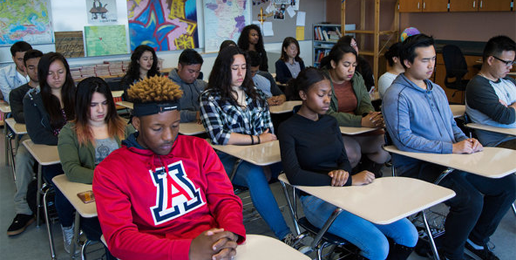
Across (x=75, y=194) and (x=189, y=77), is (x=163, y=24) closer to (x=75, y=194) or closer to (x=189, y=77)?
(x=189, y=77)

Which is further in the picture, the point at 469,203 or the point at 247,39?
the point at 247,39

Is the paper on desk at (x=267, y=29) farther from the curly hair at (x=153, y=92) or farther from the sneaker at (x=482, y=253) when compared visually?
the curly hair at (x=153, y=92)

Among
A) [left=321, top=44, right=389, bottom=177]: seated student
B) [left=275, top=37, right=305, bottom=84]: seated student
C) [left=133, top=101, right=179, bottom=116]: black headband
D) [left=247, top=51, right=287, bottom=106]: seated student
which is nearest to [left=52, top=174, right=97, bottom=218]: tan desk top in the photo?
[left=133, top=101, right=179, bottom=116]: black headband

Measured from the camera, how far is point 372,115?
3.11 metres

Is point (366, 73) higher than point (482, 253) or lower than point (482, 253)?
higher

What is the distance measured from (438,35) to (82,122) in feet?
22.2

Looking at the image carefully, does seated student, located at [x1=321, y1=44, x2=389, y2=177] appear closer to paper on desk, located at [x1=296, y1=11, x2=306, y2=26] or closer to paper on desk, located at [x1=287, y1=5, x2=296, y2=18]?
paper on desk, located at [x1=287, y1=5, x2=296, y2=18]

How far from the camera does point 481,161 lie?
7.85ft

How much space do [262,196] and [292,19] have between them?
6598mm

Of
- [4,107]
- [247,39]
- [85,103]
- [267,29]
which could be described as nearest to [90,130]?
[85,103]

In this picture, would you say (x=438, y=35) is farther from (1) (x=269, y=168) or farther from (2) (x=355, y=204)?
(2) (x=355, y=204)

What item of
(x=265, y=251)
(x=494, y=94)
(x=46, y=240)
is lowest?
(x=46, y=240)

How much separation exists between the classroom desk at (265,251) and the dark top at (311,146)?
602 millimetres

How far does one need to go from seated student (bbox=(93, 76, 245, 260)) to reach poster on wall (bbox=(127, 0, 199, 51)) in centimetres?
562
